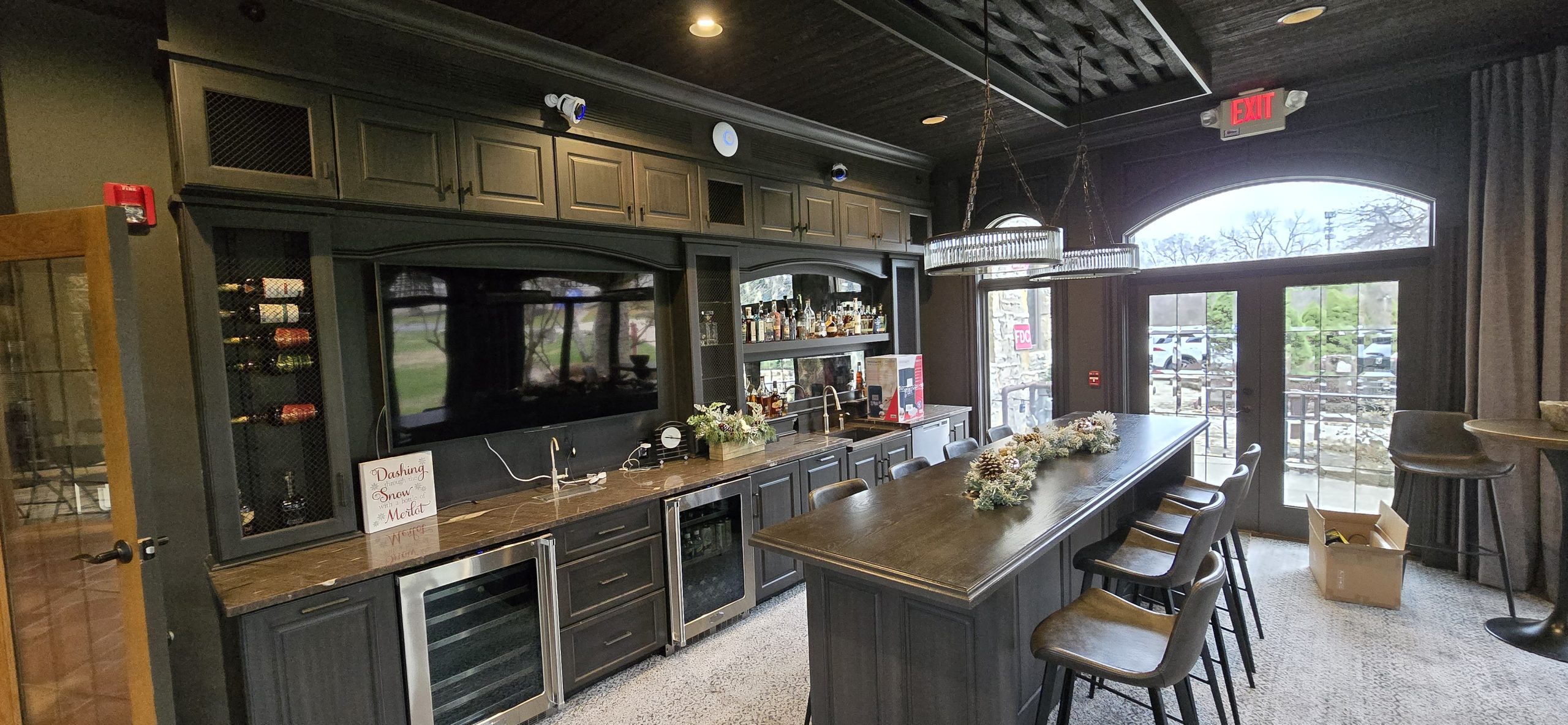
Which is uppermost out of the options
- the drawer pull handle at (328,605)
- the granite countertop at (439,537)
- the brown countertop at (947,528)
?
the brown countertop at (947,528)

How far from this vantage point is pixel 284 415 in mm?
2457

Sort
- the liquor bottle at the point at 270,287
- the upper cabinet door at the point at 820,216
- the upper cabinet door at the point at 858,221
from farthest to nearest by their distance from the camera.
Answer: the upper cabinet door at the point at 858,221 → the upper cabinet door at the point at 820,216 → the liquor bottle at the point at 270,287

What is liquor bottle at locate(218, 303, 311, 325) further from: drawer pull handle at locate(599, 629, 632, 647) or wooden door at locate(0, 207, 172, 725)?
drawer pull handle at locate(599, 629, 632, 647)

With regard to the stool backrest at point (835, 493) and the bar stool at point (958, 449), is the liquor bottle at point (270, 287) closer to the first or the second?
the stool backrest at point (835, 493)

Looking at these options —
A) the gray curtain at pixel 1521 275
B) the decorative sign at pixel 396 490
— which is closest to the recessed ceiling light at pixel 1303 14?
the gray curtain at pixel 1521 275

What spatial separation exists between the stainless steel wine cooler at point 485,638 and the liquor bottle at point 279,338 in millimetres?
1004

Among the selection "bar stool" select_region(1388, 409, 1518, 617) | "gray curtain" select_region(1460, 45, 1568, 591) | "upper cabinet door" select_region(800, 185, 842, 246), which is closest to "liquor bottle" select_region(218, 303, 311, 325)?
"upper cabinet door" select_region(800, 185, 842, 246)

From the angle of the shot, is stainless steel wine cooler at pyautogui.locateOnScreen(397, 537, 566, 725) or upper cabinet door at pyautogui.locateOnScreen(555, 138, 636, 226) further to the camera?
upper cabinet door at pyautogui.locateOnScreen(555, 138, 636, 226)

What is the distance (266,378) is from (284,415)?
0.17m

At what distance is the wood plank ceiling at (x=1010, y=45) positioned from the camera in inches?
110

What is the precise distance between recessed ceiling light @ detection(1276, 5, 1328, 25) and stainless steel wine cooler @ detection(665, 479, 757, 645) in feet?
11.6

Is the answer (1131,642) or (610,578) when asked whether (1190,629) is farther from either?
(610,578)

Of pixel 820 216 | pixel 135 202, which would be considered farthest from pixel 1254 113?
→ pixel 135 202

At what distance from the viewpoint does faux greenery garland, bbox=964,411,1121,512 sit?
236 cm
